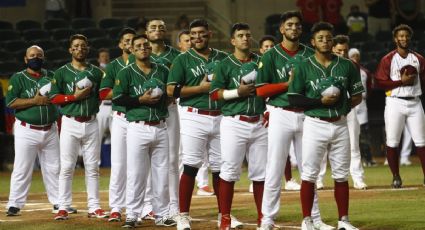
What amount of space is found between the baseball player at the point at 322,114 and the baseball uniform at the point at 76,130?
11.1 ft

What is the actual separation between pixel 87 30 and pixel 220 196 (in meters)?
15.0

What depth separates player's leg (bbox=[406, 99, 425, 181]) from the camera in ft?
49.1

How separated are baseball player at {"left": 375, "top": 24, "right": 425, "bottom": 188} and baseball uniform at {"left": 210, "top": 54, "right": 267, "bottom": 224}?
15.1 feet

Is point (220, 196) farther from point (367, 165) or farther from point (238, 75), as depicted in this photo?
point (367, 165)

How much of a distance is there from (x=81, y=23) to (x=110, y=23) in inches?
29.3

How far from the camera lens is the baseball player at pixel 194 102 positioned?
11.4 metres

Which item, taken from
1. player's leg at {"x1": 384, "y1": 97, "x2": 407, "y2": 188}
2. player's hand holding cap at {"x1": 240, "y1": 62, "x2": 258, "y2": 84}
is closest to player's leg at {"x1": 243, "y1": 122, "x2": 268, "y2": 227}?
player's hand holding cap at {"x1": 240, "y1": 62, "x2": 258, "y2": 84}

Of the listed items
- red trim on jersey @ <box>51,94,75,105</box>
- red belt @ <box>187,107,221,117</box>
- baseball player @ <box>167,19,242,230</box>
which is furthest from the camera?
red trim on jersey @ <box>51,94,75,105</box>

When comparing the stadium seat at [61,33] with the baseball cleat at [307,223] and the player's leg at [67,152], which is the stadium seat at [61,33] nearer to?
the player's leg at [67,152]

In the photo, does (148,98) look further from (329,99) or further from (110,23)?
(110,23)

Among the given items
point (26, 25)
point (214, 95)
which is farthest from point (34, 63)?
point (26, 25)

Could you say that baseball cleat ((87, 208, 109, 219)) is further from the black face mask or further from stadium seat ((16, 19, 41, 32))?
stadium seat ((16, 19, 41, 32))

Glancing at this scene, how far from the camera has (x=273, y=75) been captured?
35.5 ft

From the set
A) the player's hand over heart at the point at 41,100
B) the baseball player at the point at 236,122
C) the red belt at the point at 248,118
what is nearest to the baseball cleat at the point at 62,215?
the player's hand over heart at the point at 41,100
